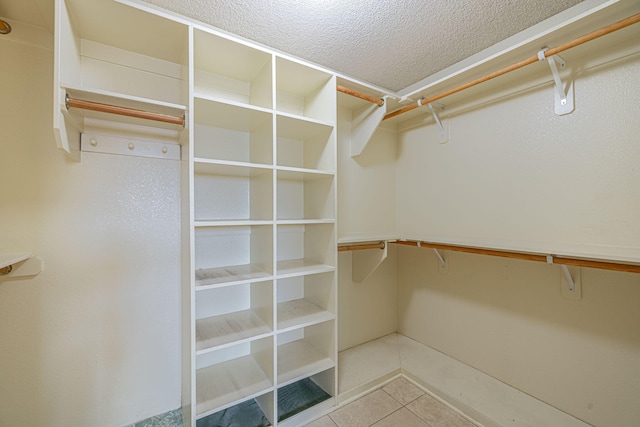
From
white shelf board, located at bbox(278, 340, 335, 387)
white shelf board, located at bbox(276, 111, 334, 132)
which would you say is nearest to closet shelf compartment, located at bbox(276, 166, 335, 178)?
white shelf board, located at bbox(276, 111, 334, 132)

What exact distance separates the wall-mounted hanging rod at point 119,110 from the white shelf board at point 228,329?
111 centimetres

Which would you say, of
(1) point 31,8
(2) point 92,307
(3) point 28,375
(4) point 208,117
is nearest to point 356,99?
(4) point 208,117

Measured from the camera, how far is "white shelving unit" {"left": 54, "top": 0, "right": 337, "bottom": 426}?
1.20 meters

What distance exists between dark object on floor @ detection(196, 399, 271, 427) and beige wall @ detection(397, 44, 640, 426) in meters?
1.49

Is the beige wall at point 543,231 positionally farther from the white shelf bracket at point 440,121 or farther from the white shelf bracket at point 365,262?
the white shelf bracket at point 365,262

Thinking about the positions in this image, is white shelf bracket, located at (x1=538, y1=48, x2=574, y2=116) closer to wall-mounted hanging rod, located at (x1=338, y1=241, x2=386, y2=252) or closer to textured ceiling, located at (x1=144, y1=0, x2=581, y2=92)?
textured ceiling, located at (x1=144, y1=0, x2=581, y2=92)

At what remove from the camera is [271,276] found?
4.54 ft

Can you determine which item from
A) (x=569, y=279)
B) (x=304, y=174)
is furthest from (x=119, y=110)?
(x=569, y=279)

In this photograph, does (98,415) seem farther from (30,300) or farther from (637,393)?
(637,393)

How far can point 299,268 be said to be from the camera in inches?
62.9

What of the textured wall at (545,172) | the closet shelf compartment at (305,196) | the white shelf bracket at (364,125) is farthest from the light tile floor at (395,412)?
the white shelf bracket at (364,125)

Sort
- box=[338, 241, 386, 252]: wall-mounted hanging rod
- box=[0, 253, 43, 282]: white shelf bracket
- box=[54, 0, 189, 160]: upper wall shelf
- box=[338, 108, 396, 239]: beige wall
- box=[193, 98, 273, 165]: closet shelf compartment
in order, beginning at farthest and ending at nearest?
box=[338, 108, 396, 239]: beige wall → box=[338, 241, 386, 252]: wall-mounted hanging rod → box=[193, 98, 273, 165]: closet shelf compartment → box=[0, 253, 43, 282]: white shelf bracket → box=[54, 0, 189, 160]: upper wall shelf

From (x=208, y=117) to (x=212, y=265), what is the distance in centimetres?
89

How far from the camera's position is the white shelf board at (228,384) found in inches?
50.7
